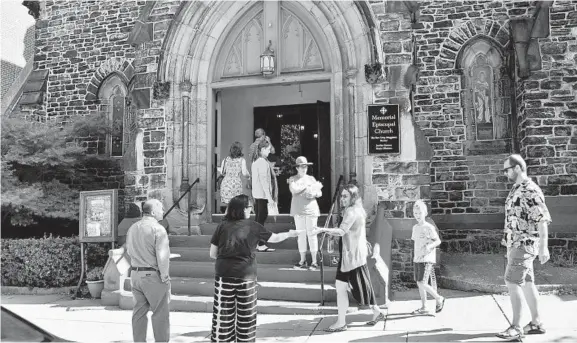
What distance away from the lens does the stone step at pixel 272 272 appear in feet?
24.3

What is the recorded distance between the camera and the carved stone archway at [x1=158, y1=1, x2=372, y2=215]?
29.0 ft

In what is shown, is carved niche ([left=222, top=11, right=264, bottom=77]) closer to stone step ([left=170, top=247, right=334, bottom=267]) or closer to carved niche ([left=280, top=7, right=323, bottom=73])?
carved niche ([left=280, top=7, right=323, bottom=73])

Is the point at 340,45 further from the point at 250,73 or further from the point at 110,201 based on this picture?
the point at 110,201

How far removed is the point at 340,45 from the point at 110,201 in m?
5.03

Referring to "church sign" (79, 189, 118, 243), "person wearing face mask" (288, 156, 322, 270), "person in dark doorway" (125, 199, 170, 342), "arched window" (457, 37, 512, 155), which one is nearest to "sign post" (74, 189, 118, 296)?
"church sign" (79, 189, 118, 243)

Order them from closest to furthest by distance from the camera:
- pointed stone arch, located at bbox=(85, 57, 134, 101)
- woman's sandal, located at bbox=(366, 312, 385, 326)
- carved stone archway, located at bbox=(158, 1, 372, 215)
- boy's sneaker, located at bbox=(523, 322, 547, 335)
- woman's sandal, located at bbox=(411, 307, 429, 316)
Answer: boy's sneaker, located at bbox=(523, 322, 547, 335) < woman's sandal, located at bbox=(366, 312, 385, 326) < woman's sandal, located at bbox=(411, 307, 429, 316) < carved stone archway, located at bbox=(158, 1, 372, 215) < pointed stone arch, located at bbox=(85, 57, 134, 101)

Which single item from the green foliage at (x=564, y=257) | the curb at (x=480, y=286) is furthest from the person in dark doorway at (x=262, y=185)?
the green foliage at (x=564, y=257)

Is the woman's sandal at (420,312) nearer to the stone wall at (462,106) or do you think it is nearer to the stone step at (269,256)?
the stone step at (269,256)

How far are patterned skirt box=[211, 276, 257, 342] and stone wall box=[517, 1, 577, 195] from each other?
25.5 feet

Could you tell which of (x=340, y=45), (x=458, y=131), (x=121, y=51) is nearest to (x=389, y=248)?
(x=340, y=45)

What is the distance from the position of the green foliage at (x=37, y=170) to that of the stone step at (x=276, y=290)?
4212 mm

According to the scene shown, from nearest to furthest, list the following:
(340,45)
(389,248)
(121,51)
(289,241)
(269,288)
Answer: (269,288) < (389,248) < (289,241) < (340,45) < (121,51)

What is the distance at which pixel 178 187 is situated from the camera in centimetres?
960

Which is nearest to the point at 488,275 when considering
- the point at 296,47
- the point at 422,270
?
the point at 422,270
